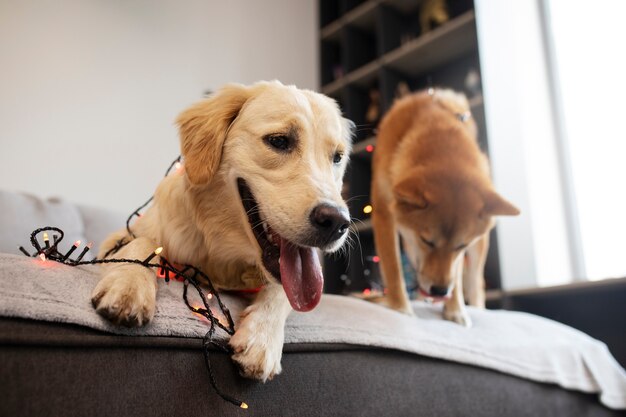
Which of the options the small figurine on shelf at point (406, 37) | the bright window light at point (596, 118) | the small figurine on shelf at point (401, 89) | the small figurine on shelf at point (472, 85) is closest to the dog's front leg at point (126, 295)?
the bright window light at point (596, 118)

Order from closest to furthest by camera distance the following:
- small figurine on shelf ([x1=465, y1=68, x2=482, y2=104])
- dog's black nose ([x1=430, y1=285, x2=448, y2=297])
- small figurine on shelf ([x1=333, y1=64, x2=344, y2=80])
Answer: dog's black nose ([x1=430, y1=285, x2=448, y2=297]), small figurine on shelf ([x1=465, y1=68, x2=482, y2=104]), small figurine on shelf ([x1=333, y1=64, x2=344, y2=80])

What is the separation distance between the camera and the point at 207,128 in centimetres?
111

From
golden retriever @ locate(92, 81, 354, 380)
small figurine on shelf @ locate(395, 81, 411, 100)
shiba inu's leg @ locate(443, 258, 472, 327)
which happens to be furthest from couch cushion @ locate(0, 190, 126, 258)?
small figurine on shelf @ locate(395, 81, 411, 100)

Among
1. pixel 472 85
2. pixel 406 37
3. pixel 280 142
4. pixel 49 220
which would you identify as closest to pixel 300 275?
pixel 280 142

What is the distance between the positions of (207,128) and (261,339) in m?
0.50

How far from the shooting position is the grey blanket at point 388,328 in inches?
27.8

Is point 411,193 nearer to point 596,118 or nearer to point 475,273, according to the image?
point 475,273

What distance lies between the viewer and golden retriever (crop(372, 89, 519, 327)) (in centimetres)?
174

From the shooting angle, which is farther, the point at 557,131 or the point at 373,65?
the point at 373,65

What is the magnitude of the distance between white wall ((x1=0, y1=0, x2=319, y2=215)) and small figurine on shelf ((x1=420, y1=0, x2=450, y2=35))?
1.28m

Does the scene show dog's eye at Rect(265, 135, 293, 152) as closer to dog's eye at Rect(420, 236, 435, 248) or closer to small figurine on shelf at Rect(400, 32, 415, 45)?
dog's eye at Rect(420, 236, 435, 248)

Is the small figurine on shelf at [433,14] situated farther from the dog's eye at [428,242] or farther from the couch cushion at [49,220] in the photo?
the couch cushion at [49,220]

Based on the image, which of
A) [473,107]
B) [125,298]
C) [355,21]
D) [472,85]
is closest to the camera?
[125,298]

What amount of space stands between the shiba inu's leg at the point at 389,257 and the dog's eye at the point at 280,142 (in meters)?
0.78
